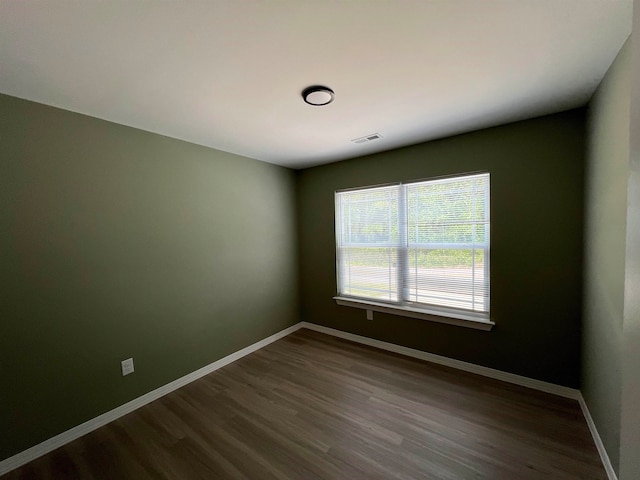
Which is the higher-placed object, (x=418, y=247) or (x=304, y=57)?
(x=304, y=57)

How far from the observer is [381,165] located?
3.05 metres

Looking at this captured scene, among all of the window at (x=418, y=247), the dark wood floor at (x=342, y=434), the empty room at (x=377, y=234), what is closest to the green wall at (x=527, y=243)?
the empty room at (x=377, y=234)

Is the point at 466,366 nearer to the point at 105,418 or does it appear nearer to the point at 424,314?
the point at 424,314

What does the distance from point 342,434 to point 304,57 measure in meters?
2.41

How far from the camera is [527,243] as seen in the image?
7.26ft

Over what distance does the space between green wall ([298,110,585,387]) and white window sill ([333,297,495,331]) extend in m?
0.07

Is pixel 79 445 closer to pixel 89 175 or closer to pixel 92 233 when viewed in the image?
pixel 92 233

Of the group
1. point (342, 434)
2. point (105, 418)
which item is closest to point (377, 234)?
point (342, 434)

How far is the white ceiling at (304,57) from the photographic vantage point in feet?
3.56

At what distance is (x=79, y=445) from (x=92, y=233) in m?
1.50

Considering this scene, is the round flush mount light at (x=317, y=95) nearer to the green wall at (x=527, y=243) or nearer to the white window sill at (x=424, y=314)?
the green wall at (x=527, y=243)

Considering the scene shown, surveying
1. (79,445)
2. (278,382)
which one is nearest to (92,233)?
(79,445)

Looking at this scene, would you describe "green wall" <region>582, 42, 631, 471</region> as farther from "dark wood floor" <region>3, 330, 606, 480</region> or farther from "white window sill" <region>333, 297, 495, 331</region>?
"white window sill" <region>333, 297, 495, 331</region>

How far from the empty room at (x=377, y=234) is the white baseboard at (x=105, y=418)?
15 millimetres
